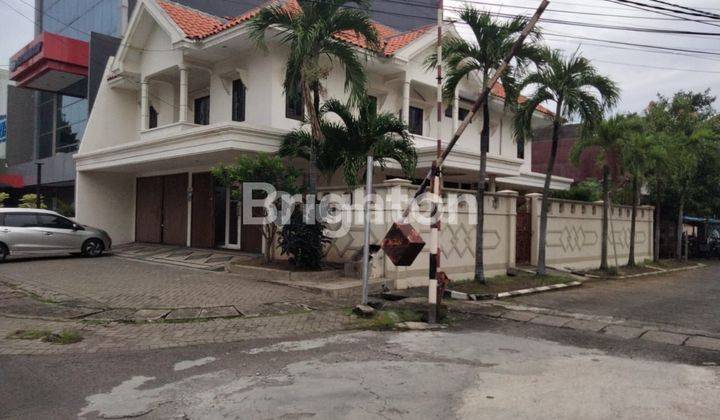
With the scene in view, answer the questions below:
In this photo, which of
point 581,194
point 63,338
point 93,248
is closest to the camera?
point 63,338

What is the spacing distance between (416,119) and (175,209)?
906cm

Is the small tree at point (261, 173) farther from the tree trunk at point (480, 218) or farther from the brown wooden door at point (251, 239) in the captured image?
the tree trunk at point (480, 218)

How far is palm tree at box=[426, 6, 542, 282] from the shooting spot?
1116 cm

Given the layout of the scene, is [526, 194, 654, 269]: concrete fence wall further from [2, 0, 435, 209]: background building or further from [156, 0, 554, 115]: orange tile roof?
[2, 0, 435, 209]: background building

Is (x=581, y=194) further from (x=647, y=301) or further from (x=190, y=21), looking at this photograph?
(x=190, y=21)

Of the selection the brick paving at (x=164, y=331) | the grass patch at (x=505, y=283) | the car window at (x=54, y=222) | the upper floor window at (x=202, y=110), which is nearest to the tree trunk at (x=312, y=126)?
the grass patch at (x=505, y=283)

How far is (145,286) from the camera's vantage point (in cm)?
1078

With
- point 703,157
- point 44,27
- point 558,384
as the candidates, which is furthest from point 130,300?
point 44,27

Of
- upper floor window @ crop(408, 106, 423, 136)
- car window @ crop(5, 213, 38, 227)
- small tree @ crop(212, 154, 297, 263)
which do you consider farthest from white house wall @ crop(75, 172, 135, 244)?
upper floor window @ crop(408, 106, 423, 136)

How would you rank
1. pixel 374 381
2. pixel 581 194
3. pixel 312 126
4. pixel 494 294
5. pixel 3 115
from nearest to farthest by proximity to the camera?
pixel 374 381 → pixel 494 294 → pixel 312 126 → pixel 581 194 → pixel 3 115

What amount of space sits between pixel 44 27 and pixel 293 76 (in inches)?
995

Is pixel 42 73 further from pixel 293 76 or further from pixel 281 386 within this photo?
pixel 281 386

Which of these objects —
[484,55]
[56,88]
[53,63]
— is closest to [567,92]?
[484,55]

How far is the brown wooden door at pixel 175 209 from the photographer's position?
1816cm
